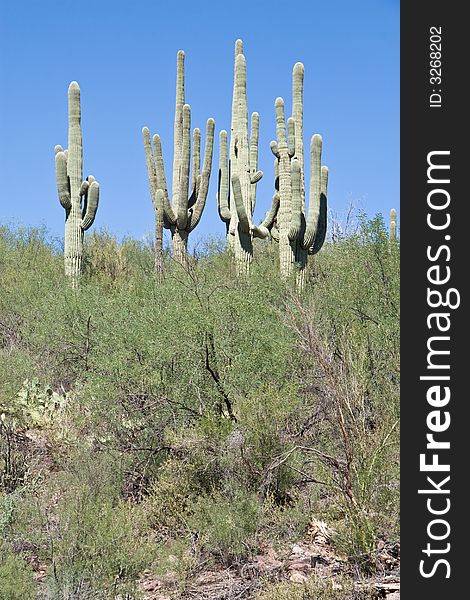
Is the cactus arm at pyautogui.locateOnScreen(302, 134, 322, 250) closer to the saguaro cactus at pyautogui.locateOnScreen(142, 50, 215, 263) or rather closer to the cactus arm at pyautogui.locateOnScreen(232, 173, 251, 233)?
the cactus arm at pyautogui.locateOnScreen(232, 173, 251, 233)

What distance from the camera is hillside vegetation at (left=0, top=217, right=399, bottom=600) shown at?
786cm

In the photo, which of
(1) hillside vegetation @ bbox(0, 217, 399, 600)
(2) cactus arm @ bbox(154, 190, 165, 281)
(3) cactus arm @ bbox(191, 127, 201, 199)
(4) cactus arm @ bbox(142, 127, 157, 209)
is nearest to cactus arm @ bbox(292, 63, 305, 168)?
(3) cactus arm @ bbox(191, 127, 201, 199)

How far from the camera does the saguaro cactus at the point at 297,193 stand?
17.4 metres

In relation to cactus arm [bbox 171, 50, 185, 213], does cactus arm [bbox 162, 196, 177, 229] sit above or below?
below

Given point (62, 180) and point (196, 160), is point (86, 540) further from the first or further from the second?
point (196, 160)

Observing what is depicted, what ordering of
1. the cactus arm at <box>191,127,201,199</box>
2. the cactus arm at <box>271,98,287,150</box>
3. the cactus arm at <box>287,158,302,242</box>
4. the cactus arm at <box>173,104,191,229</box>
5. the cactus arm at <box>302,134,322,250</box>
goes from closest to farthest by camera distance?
1. the cactus arm at <box>287,158,302,242</box>
2. the cactus arm at <box>302,134,322,250</box>
3. the cactus arm at <box>271,98,287,150</box>
4. the cactus arm at <box>173,104,191,229</box>
5. the cactus arm at <box>191,127,201,199</box>

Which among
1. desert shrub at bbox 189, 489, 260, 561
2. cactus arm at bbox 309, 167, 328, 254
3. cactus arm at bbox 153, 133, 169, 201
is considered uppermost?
cactus arm at bbox 153, 133, 169, 201

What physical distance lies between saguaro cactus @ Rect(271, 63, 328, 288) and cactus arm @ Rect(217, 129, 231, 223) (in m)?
3.17

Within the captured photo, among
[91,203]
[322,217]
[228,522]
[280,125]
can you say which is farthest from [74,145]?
[228,522]

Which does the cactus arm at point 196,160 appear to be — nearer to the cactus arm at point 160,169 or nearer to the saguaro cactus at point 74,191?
the cactus arm at point 160,169

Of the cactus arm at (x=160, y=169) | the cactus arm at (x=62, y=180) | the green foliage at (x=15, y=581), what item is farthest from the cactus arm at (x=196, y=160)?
the green foliage at (x=15, y=581)

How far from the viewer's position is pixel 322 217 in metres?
18.4

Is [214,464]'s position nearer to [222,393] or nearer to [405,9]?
[222,393]

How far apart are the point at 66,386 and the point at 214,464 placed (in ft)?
16.1
